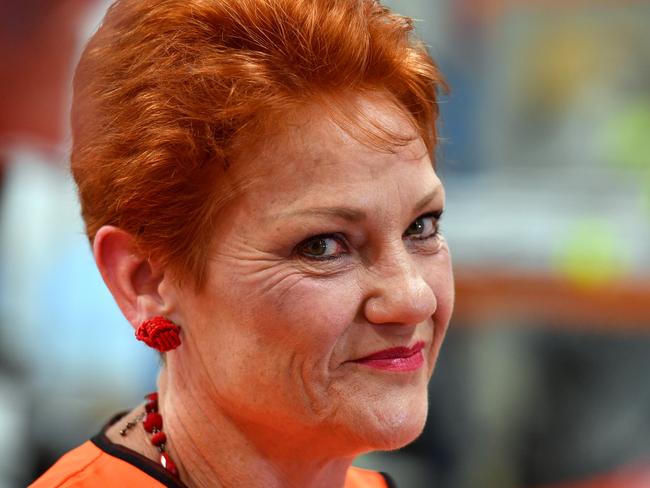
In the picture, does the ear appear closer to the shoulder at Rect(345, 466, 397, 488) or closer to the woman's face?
the woman's face

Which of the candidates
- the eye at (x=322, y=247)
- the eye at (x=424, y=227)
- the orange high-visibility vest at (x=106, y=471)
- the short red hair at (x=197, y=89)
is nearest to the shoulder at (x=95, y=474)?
the orange high-visibility vest at (x=106, y=471)

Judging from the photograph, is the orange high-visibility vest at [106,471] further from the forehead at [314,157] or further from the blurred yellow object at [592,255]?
the blurred yellow object at [592,255]

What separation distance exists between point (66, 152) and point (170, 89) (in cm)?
45

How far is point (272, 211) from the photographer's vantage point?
177cm

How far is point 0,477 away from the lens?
4.95 meters

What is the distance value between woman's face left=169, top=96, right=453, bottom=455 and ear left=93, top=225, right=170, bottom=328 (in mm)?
70

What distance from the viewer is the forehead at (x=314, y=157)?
69.3 inches

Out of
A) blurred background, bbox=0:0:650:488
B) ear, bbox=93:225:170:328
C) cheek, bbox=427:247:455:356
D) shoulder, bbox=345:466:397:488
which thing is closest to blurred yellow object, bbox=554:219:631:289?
blurred background, bbox=0:0:650:488

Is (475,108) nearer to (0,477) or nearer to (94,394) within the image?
(94,394)

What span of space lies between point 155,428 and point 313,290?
0.46 metres

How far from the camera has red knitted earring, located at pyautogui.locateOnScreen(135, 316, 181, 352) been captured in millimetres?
1839

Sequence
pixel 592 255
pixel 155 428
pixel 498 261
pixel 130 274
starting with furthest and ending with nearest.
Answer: pixel 498 261
pixel 592 255
pixel 155 428
pixel 130 274

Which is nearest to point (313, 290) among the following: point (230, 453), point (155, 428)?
point (230, 453)

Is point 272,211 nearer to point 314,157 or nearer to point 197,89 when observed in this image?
point 314,157
